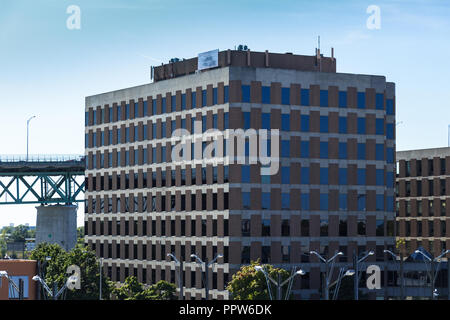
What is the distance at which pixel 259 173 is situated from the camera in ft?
365

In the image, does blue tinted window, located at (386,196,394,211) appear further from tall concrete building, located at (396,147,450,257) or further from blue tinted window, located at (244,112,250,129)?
tall concrete building, located at (396,147,450,257)

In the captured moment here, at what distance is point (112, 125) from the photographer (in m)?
134

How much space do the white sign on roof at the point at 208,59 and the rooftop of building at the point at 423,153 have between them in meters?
55.1

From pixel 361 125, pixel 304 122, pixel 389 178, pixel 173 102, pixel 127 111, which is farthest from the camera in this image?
pixel 127 111

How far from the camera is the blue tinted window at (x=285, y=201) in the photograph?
11244 cm

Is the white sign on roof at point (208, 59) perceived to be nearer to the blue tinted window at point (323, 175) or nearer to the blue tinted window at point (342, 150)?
the blue tinted window at point (342, 150)

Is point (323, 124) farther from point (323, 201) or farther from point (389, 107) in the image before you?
point (389, 107)

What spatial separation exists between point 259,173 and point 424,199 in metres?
58.9

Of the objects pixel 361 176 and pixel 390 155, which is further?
pixel 390 155

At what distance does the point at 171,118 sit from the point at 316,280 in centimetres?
2815

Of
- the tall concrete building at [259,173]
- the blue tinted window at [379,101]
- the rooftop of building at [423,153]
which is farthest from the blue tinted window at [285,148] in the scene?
the rooftop of building at [423,153]

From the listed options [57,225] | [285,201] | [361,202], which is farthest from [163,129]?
[57,225]
